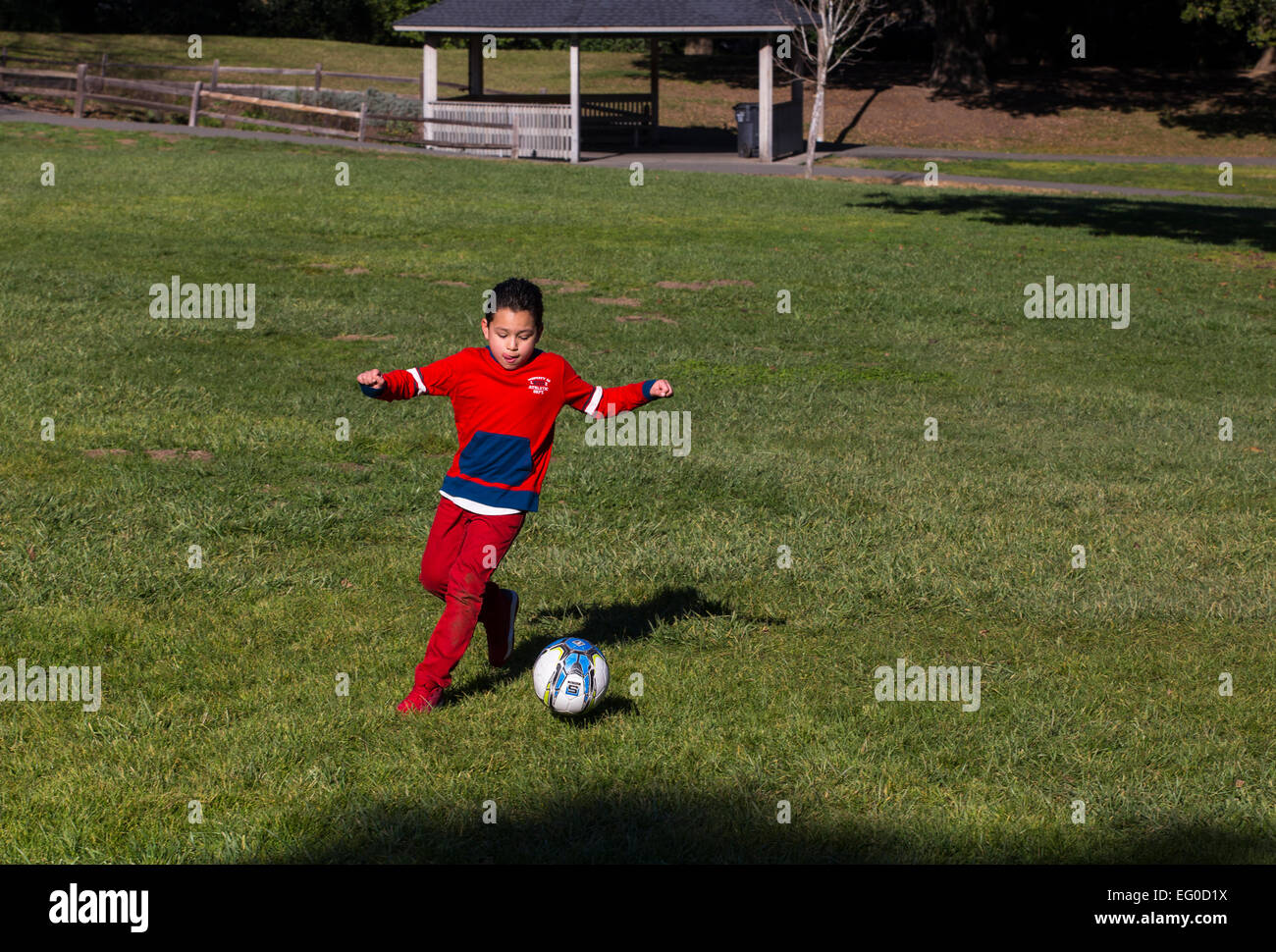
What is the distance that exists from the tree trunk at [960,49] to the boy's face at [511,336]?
48.1 metres

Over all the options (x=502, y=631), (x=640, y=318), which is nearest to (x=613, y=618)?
(x=502, y=631)

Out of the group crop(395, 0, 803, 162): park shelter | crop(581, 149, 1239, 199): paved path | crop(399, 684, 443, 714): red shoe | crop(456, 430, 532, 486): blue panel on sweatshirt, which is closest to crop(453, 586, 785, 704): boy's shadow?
crop(399, 684, 443, 714): red shoe

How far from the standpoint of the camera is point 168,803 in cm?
472

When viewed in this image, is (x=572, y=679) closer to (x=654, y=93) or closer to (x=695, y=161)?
(x=695, y=161)

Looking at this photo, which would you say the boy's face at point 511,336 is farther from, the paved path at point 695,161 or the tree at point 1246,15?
the tree at point 1246,15

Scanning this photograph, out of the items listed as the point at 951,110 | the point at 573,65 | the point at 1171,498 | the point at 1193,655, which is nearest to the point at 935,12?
the point at 951,110

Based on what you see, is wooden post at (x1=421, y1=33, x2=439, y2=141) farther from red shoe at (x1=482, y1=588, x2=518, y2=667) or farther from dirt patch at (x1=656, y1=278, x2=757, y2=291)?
red shoe at (x1=482, y1=588, x2=518, y2=667)

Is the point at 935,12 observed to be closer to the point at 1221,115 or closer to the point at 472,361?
the point at 1221,115

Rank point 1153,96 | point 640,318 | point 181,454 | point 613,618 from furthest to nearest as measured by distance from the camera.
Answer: point 1153,96
point 640,318
point 181,454
point 613,618

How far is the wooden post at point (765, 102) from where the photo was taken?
34906 mm

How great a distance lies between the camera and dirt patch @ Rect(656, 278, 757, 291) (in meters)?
18.4

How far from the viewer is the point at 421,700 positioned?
18.2 feet

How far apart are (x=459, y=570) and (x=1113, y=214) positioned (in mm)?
24445

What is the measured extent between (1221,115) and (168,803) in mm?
49274
